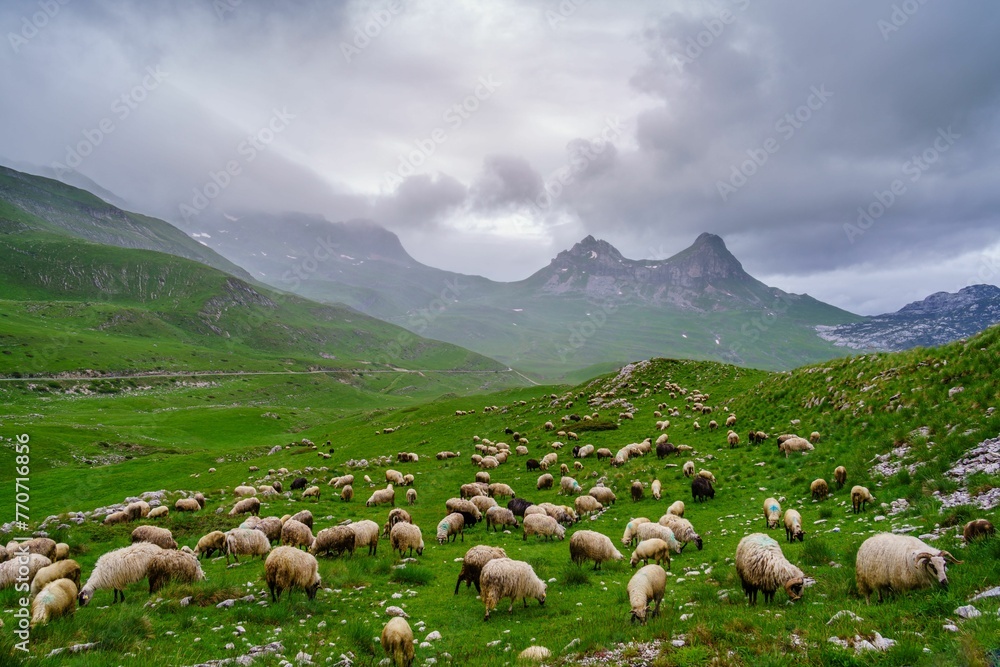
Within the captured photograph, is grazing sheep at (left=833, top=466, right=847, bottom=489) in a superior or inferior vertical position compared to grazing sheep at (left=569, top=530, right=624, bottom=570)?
superior

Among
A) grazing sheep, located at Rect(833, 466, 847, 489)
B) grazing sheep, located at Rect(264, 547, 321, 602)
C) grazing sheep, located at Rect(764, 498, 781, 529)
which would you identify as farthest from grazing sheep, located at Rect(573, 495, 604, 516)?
grazing sheep, located at Rect(264, 547, 321, 602)

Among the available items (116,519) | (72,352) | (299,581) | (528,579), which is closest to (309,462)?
(116,519)

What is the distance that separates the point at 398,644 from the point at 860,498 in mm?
16772

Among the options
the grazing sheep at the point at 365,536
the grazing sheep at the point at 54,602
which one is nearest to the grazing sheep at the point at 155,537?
the grazing sheep at the point at 365,536

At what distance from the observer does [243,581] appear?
14773mm

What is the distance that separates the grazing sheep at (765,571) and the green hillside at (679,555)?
0.35 metres

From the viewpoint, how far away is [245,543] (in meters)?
18.6

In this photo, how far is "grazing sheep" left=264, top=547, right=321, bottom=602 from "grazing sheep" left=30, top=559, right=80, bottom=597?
5.56 m

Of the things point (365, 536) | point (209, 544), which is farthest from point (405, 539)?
point (209, 544)

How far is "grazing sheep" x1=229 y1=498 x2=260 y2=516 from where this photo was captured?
2648 cm

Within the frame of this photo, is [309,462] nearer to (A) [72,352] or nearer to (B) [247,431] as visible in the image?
(B) [247,431]

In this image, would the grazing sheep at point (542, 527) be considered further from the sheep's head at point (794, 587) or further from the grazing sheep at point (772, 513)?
the sheep's head at point (794, 587)

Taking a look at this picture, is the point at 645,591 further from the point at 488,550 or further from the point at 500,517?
the point at 500,517

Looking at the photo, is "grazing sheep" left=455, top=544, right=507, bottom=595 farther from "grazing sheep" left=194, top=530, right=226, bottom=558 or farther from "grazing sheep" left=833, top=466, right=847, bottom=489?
"grazing sheep" left=833, top=466, right=847, bottom=489
